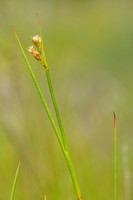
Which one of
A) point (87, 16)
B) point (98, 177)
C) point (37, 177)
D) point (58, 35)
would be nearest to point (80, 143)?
point (98, 177)

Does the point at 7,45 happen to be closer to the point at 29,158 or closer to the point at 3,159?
the point at 29,158

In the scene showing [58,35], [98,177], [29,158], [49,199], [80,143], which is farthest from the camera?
[58,35]

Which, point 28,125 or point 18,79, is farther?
point 28,125

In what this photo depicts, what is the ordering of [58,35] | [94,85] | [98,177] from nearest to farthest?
[98,177], [94,85], [58,35]

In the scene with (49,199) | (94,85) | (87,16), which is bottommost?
(49,199)

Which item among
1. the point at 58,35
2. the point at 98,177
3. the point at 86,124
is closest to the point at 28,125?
the point at 98,177

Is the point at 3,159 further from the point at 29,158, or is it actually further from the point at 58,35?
the point at 58,35

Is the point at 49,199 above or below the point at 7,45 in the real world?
below
